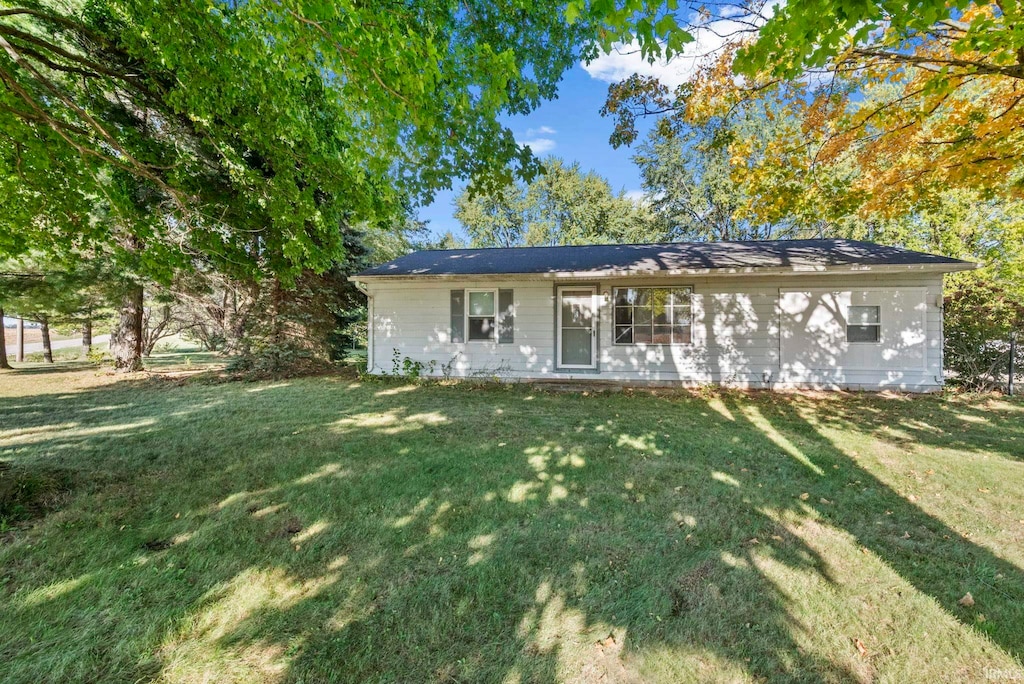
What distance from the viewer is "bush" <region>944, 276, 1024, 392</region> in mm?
8133

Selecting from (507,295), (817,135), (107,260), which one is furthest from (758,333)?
(107,260)

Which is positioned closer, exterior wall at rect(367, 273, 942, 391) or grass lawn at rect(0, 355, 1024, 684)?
grass lawn at rect(0, 355, 1024, 684)

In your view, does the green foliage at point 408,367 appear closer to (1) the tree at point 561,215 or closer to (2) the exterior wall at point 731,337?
(2) the exterior wall at point 731,337

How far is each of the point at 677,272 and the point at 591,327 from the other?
2.25 metres

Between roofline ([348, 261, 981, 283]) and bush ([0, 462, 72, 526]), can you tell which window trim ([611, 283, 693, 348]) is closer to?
roofline ([348, 261, 981, 283])

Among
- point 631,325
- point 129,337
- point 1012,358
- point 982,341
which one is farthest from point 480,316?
point 1012,358

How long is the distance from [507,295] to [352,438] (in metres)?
5.57

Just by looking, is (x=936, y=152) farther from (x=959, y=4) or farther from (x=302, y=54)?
(x=302, y=54)

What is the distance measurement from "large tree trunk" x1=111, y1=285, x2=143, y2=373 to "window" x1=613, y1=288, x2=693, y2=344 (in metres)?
12.1

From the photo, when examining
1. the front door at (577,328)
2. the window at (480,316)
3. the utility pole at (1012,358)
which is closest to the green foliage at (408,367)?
the window at (480,316)

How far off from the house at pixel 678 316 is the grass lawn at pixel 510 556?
3555 mm

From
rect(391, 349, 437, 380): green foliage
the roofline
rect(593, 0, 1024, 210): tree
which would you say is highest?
rect(593, 0, 1024, 210): tree

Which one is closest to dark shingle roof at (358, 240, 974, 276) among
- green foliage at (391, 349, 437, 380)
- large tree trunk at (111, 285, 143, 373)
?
green foliage at (391, 349, 437, 380)

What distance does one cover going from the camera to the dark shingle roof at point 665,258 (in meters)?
8.20
